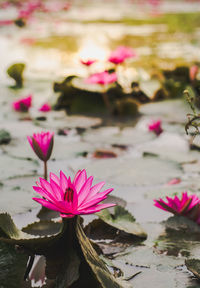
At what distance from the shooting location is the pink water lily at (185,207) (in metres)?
1.20

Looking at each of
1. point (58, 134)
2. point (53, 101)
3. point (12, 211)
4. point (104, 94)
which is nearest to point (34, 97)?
point (53, 101)

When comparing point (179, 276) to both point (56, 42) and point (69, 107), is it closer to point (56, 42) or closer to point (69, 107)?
point (69, 107)

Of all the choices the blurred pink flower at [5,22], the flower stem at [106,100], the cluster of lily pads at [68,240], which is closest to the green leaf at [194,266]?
the cluster of lily pads at [68,240]

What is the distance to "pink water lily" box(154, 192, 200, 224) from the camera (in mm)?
1204

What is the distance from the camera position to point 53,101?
254cm

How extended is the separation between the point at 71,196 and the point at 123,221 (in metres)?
0.37

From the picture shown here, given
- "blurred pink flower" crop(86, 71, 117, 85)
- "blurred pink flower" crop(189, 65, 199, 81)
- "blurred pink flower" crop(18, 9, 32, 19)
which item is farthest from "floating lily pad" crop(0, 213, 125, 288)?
"blurred pink flower" crop(18, 9, 32, 19)

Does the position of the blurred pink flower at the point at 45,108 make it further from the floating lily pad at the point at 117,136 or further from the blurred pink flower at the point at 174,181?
the blurred pink flower at the point at 174,181

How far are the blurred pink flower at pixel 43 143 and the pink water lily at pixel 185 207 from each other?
322 mm

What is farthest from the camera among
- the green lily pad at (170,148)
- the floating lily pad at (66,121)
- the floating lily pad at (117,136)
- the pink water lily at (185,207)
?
the floating lily pad at (66,121)

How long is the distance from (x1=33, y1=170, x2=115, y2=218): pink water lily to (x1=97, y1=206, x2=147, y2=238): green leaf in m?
0.27

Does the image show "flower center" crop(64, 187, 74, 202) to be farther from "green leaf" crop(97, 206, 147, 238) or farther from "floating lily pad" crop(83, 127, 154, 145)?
"floating lily pad" crop(83, 127, 154, 145)

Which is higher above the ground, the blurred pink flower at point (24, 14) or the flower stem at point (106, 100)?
the blurred pink flower at point (24, 14)

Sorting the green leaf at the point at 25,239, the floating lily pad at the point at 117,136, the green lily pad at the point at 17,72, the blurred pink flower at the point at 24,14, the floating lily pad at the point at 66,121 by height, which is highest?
the blurred pink flower at the point at 24,14
